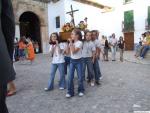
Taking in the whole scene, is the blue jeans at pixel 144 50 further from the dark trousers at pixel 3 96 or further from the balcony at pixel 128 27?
the dark trousers at pixel 3 96

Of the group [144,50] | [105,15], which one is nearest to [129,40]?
A: [105,15]

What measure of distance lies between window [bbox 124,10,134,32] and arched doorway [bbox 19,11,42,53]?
29.0 ft

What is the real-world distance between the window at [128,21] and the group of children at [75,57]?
23.0 metres

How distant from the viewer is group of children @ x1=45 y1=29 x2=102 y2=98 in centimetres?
727

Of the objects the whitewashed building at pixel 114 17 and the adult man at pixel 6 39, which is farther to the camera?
the whitewashed building at pixel 114 17

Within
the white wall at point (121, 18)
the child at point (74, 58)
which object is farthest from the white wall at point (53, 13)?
the child at point (74, 58)

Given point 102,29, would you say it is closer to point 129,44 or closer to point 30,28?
point 129,44

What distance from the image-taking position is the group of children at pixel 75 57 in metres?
7.27

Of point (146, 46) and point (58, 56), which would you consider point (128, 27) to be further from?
point (58, 56)

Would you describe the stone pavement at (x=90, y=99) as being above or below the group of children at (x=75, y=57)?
below

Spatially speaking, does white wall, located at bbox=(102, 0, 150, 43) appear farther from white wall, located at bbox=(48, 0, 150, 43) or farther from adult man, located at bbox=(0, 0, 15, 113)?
adult man, located at bbox=(0, 0, 15, 113)

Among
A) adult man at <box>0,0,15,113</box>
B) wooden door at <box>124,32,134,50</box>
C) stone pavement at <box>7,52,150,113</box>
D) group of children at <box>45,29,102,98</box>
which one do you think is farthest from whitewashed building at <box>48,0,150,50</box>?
adult man at <box>0,0,15,113</box>

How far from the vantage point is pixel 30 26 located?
30.6 metres

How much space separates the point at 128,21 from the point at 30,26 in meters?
9.62
